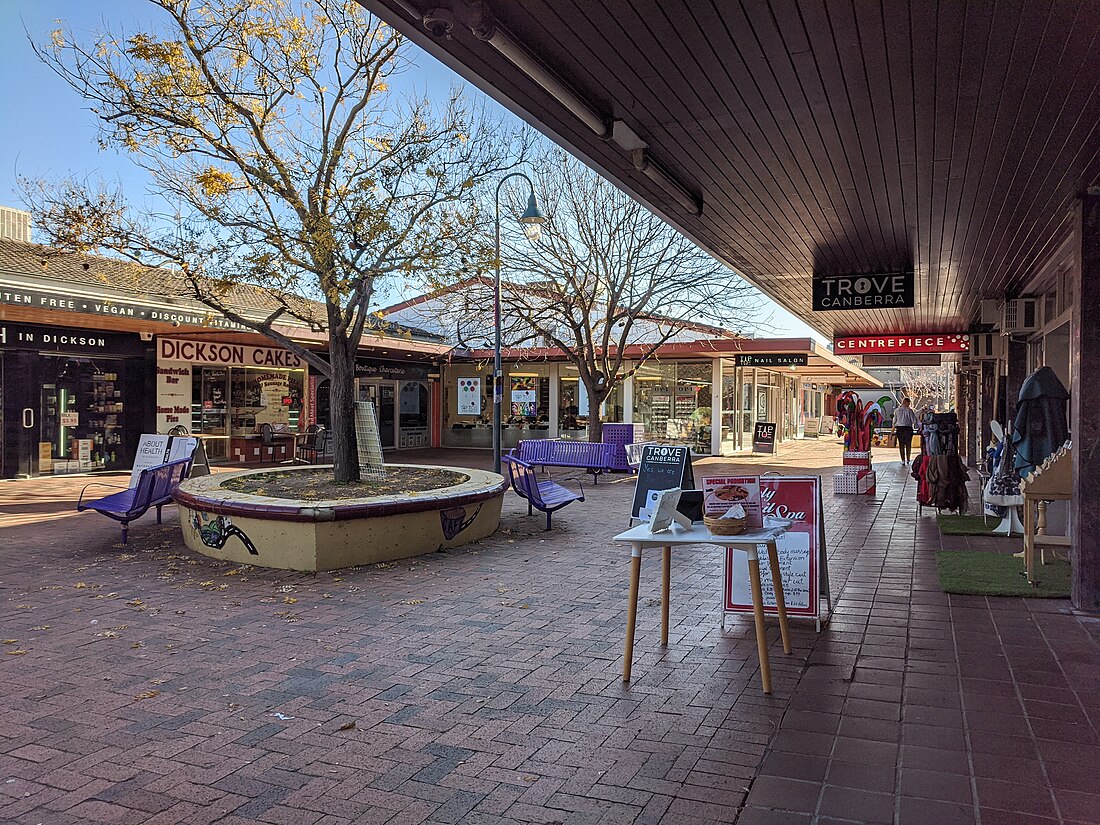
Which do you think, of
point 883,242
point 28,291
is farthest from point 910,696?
point 28,291

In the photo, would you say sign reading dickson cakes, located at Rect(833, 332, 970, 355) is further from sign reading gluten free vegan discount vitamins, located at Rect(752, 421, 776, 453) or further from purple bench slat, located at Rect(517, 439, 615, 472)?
sign reading gluten free vegan discount vitamins, located at Rect(752, 421, 776, 453)

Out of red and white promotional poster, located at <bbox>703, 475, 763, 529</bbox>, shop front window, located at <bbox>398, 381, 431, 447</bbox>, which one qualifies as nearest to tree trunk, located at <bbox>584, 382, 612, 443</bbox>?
shop front window, located at <bbox>398, 381, 431, 447</bbox>

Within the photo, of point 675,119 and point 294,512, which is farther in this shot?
point 294,512

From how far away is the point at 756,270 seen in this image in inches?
388

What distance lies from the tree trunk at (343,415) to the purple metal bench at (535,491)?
2.03 meters

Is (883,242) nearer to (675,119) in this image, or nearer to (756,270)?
(756,270)

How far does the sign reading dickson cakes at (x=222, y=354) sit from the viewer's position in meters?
18.2

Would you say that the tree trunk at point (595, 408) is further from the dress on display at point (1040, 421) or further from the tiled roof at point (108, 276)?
the dress on display at point (1040, 421)

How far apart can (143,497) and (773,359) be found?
58.8 ft

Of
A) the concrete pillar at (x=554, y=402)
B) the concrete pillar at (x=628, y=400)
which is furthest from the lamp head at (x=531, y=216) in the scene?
the concrete pillar at (x=554, y=402)

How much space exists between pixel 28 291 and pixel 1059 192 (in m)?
13.6

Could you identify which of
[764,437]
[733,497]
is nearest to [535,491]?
[733,497]

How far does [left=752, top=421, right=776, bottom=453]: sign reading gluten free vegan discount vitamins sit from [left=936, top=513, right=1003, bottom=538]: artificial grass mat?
1389cm

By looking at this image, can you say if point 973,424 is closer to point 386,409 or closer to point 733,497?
point 386,409
